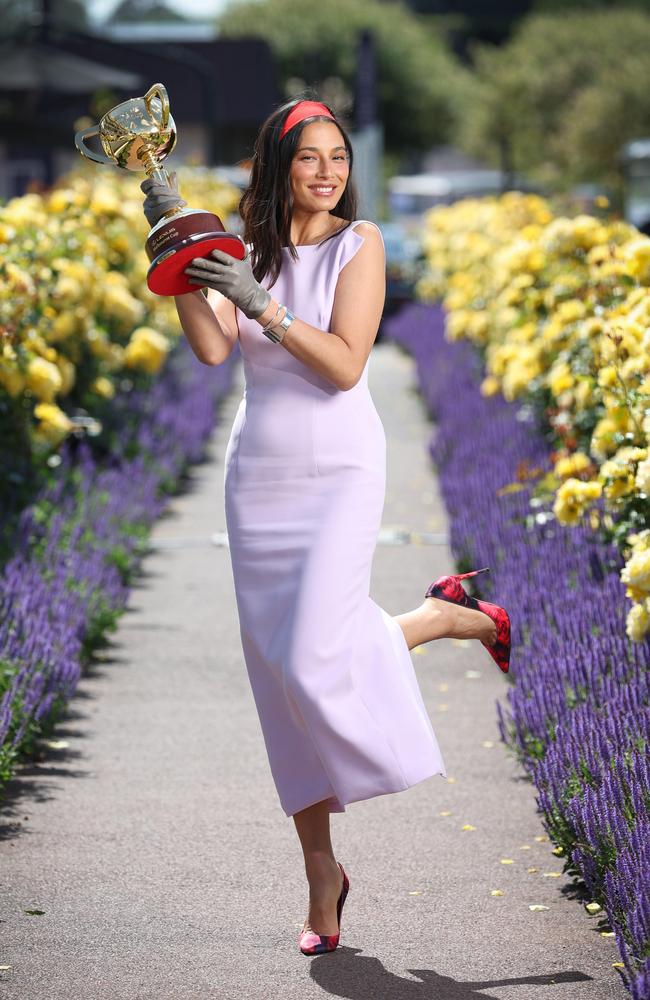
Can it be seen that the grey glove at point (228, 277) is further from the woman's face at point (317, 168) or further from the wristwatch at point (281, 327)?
the woman's face at point (317, 168)

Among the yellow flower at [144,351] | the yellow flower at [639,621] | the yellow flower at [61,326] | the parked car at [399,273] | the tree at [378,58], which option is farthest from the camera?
the tree at [378,58]

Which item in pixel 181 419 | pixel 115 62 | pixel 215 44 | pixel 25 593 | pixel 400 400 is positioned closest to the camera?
pixel 25 593

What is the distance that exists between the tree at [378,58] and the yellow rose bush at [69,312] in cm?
5815

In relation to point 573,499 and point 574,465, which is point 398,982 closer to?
point 573,499

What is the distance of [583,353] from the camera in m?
8.01

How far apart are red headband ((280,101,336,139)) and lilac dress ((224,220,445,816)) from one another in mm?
267

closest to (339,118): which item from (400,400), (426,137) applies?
(400,400)

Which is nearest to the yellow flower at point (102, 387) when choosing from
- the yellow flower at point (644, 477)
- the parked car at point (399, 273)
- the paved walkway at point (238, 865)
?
the paved walkway at point (238, 865)

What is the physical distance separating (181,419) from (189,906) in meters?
7.86

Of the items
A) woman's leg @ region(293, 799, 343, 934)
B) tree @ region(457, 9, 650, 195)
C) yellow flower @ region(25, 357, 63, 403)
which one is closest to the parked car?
yellow flower @ region(25, 357, 63, 403)

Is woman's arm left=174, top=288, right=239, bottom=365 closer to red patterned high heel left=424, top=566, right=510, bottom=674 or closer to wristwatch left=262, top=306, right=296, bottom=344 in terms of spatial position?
wristwatch left=262, top=306, right=296, bottom=344

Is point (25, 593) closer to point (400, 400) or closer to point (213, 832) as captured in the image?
point (213, 832)

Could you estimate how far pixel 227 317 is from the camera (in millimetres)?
3865

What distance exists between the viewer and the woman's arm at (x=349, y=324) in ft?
11.9
